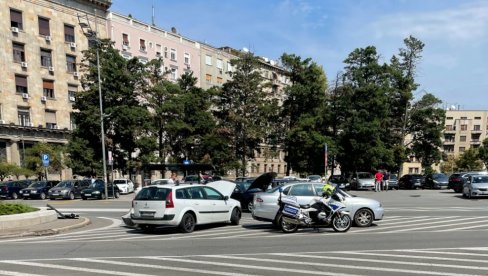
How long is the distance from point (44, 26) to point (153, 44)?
16235 millimetres

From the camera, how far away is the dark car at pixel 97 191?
112 feet

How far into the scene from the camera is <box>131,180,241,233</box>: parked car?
13633 mm

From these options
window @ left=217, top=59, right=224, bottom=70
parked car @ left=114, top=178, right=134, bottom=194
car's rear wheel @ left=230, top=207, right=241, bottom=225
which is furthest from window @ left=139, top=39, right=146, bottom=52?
car's rear wheel @ left=230, top=207, right=241, bottom=225

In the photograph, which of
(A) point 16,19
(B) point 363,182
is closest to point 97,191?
(B) point 363,182

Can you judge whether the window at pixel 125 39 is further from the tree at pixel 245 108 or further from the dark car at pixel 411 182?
the dark car at pixel 411 182

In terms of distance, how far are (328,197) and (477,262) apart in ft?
17.5

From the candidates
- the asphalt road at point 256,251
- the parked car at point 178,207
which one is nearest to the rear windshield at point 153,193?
the parked car at point 178,207

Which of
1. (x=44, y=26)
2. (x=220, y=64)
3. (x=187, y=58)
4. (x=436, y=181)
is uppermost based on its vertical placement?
(x=44, y=26)

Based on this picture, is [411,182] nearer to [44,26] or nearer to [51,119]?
[51,119]

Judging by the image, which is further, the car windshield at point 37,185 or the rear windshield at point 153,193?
the car windshield at point 37,185

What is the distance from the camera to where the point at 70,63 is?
185 feet

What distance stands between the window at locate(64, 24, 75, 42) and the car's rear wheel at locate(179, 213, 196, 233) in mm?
48453

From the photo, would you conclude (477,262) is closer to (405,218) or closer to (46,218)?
(405,218)

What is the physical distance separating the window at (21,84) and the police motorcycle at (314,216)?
46.3 metres
